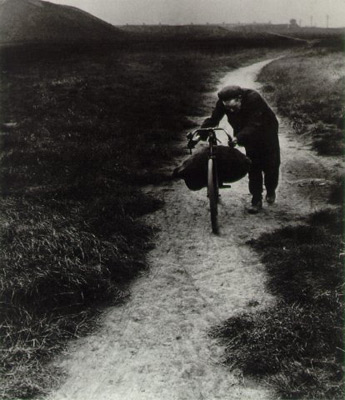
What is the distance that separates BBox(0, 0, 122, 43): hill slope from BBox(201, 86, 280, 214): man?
Result: 3805 centimetres

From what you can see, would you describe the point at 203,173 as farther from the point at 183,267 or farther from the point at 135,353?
the point at 135,353

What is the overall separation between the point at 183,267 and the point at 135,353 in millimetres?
1465

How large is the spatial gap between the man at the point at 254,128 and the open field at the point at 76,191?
1.55 meters

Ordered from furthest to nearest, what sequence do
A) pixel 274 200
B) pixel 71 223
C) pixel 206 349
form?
pixel 274 200 → pixel 71 223 → pixel 206 349

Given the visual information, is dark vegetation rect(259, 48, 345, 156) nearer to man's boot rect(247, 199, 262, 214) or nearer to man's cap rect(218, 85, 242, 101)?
A: man's boot rect(247, 199, 262, 214)

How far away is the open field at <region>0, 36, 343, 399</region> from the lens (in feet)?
13.4

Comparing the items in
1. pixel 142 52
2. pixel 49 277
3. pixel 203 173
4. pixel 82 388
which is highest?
pixel 142 52

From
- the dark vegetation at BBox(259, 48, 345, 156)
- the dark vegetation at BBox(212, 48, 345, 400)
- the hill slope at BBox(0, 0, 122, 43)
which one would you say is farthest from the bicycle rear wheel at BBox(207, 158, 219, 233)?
the hill slope at BBox(0, 0, 122, 43)

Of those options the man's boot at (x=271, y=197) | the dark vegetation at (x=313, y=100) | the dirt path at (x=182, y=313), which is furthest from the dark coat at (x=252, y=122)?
the dark vegetation at (x=313, y=100)

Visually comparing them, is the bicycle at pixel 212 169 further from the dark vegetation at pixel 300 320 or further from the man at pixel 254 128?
the dark vegetation at pixel 300 320

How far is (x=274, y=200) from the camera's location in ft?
22.2

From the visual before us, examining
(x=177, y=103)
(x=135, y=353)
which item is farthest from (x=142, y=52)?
(x=135, y=353)

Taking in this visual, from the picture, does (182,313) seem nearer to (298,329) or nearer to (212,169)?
(298,329)

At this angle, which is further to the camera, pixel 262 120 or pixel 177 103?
pixel 177 103
